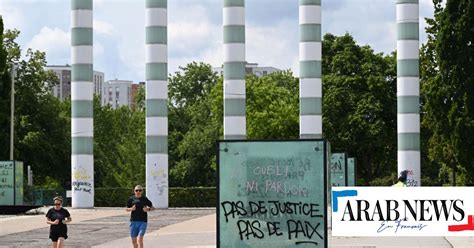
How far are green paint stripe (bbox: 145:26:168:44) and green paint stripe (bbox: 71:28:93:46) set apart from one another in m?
2.74

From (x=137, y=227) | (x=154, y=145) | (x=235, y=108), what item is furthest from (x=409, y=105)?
(x=137, y=227)

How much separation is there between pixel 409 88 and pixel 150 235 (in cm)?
2000

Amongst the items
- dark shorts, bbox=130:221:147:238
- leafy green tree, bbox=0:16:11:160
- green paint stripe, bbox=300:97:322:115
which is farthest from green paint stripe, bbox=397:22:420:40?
dark shorts, bbox=130:221:147:238

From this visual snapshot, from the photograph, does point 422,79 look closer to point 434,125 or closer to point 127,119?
point 434,125

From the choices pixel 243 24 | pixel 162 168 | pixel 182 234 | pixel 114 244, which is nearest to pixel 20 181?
pixel 162 168

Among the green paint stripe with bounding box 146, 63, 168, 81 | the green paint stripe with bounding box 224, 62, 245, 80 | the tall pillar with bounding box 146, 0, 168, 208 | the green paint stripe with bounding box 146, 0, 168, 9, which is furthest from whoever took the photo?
the green paint stripe with bounding box 146, 63, 168, 81

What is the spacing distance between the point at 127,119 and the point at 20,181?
195 ft

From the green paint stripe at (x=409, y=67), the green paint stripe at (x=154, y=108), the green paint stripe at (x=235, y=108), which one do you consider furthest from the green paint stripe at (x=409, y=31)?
the green paint stripe at (x=154, y=108)

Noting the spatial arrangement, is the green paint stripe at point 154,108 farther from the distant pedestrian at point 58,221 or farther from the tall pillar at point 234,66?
the distant pedestrian at point 58,221

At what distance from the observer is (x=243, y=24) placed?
160ft

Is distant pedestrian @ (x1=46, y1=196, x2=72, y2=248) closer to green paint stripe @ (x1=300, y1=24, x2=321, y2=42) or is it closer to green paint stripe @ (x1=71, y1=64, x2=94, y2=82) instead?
green paint stripe @ (x1=300, y1=24, x2=321, y2=42)

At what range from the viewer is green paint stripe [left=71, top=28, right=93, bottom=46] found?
49.9 meters

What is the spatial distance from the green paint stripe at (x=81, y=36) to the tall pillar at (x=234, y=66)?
6.60 m

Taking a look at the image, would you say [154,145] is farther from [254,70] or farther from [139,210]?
[254,70]
